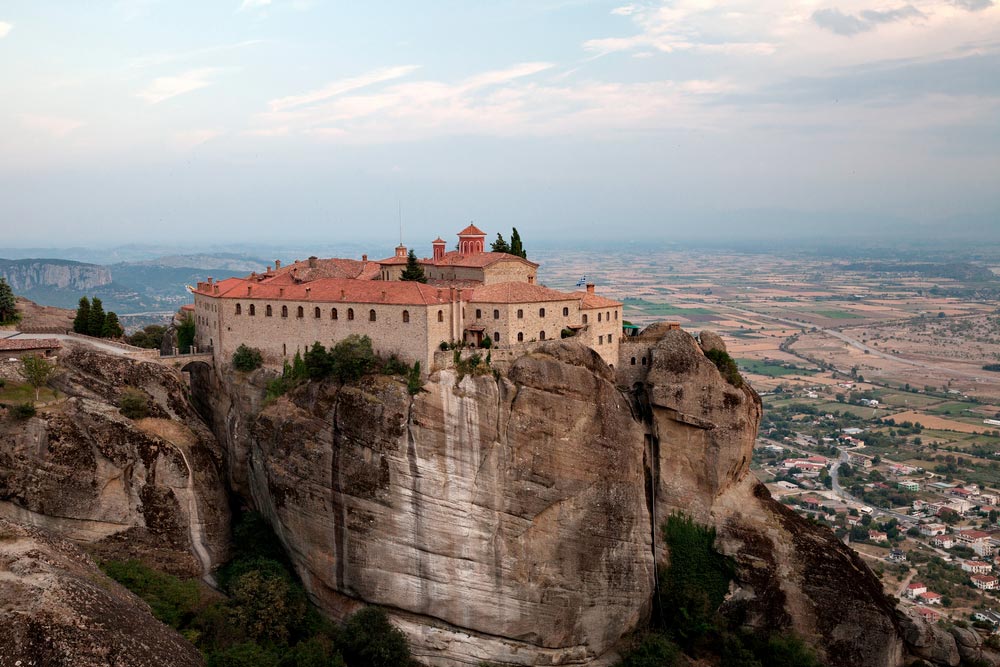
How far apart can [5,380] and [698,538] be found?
→ 134 feet

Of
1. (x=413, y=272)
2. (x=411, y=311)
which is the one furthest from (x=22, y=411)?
(x=413, y=272)

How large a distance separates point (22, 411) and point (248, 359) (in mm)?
13414

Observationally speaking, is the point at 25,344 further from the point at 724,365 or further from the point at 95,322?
the point at 724,365

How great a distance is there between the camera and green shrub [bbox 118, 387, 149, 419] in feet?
162

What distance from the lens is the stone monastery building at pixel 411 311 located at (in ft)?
159

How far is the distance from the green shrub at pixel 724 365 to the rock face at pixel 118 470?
31637mm

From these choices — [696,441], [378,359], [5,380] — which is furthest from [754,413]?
[5,380]

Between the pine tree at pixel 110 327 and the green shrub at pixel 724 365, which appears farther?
the pine tree at pixel 110 327

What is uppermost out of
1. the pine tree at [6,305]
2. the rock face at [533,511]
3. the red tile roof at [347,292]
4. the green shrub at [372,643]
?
the red tile roof at [347,292]

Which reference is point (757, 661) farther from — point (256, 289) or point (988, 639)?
point (256, 289)

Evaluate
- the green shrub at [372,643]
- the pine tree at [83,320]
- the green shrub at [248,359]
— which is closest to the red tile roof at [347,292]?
the green shrub at [248,359]

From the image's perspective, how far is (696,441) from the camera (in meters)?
51.2

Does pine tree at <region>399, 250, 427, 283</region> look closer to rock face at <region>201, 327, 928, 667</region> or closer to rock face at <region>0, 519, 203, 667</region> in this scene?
rock face at <region>201, 327, 928, 667</region>

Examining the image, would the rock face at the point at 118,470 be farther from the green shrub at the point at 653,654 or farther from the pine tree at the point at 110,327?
the green shrub at the point at 653,654
